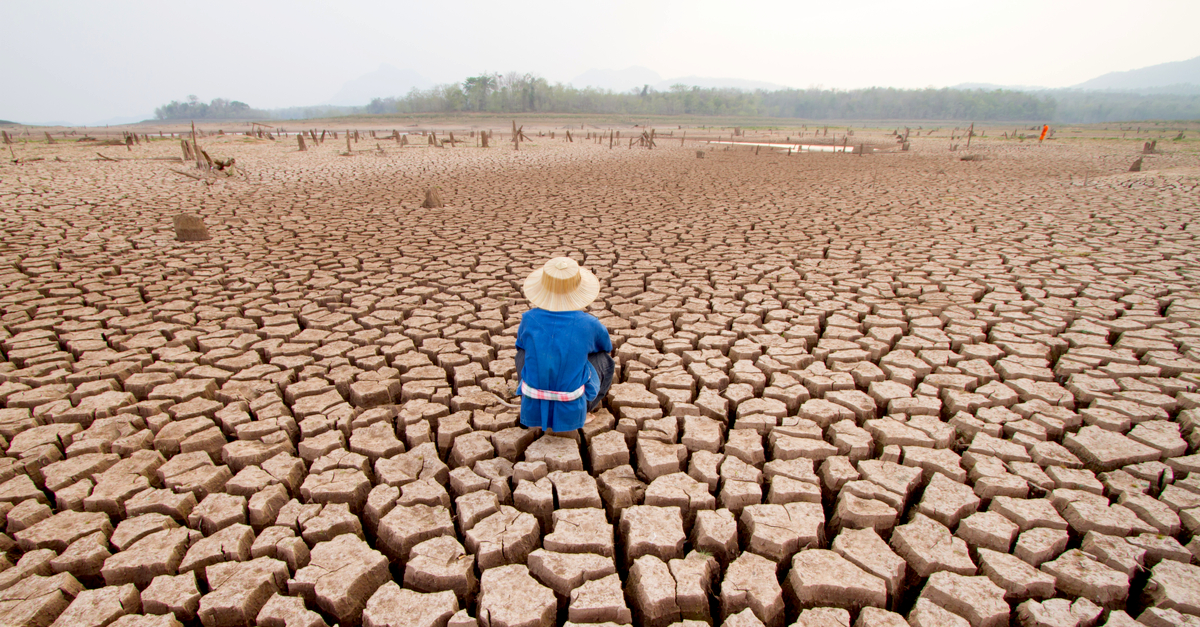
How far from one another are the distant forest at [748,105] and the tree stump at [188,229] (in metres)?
72.6

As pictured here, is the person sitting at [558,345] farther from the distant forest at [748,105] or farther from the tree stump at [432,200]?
the distant forest at [748,105]

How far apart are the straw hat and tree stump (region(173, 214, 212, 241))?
511 cm

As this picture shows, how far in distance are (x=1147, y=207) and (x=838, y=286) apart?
21.2 feet

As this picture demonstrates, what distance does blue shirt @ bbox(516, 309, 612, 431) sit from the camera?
2.41 metres

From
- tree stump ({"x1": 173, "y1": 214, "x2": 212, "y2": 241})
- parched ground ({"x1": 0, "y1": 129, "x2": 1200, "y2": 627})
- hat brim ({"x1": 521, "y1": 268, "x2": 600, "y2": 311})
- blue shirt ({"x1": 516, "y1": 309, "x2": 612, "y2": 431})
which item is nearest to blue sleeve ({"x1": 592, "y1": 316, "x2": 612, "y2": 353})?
blue shirt ({"x1": 516, "y1": 309, "x2": 612, "y2": 431})

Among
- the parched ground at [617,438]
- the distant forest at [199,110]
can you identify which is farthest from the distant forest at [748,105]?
the parched ground at [617,438]

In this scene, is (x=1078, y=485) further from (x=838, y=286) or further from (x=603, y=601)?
(x=838, y=286)

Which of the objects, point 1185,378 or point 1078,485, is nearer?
point 1078,485

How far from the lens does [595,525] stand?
205 cm

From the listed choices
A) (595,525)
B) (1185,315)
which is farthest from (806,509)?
(1185,315)

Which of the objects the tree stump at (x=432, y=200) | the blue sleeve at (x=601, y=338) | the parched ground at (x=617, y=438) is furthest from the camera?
the tree stump at (x=432, y=200)

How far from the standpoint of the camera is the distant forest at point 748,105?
76250 millimetres

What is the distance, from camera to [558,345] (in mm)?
2402

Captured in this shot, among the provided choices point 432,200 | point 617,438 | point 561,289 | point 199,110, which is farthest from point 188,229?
point 199,110
